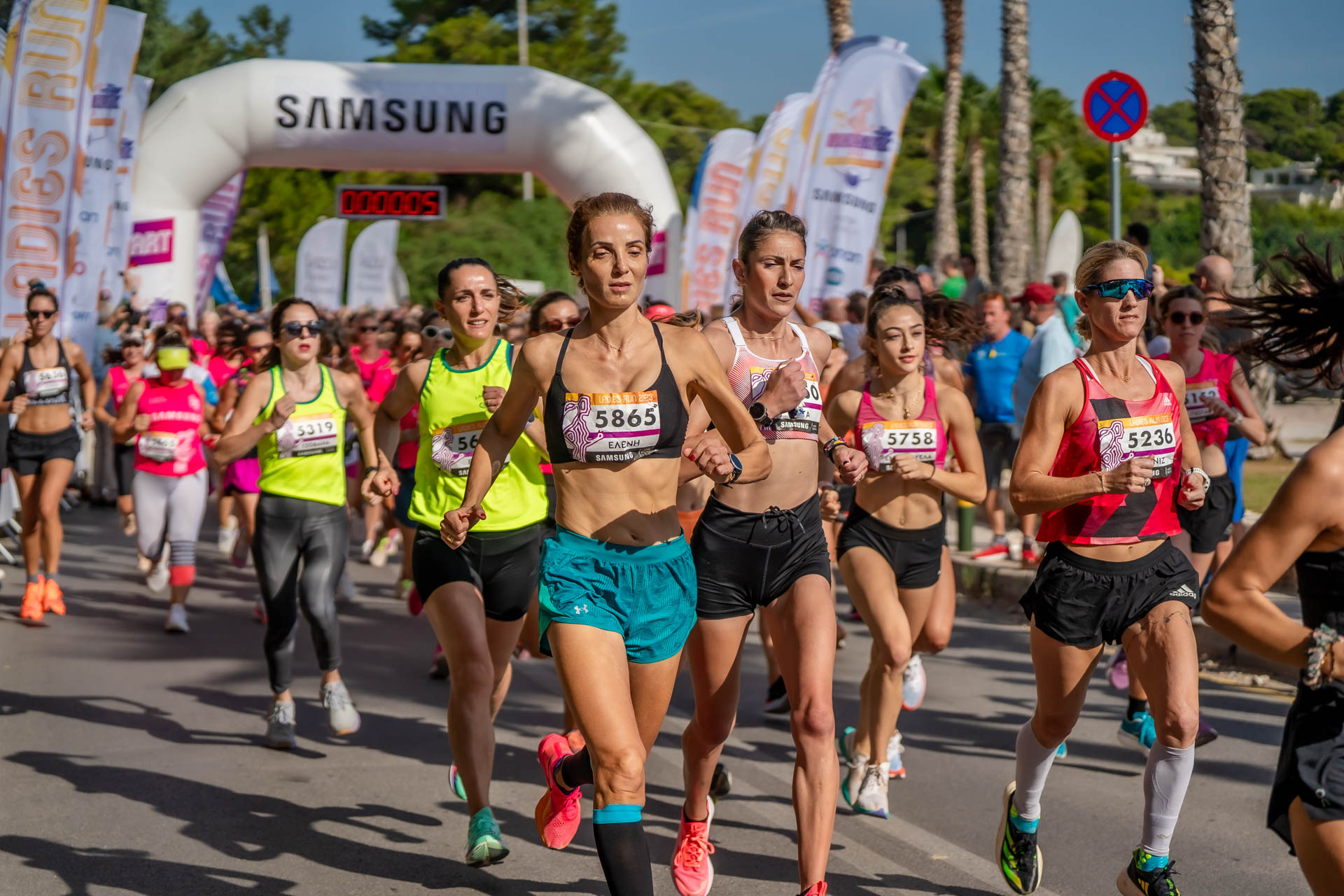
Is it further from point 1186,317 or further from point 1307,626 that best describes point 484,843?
point 1186,317

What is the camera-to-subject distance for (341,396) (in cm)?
701

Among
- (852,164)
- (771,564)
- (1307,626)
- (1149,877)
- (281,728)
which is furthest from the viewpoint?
(852,164)

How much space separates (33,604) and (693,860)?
6.71 meters

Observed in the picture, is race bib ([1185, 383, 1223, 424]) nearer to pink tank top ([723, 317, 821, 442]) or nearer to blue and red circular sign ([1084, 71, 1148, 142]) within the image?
pink tank top ([723, 317, 821, 442])

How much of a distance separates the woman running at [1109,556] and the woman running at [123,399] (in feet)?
28.9

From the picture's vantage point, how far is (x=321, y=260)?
1182 inches

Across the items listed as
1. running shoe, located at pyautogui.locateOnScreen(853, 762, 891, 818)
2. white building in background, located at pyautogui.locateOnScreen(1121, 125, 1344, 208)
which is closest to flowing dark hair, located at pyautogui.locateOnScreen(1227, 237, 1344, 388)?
running shoe, located at pyautogui.locateOnScreen(853, 762, 891, 818)

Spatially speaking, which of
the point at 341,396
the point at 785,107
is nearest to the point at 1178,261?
the point at 785,107

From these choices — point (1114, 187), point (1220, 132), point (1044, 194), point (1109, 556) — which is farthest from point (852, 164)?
point (1044, 194)

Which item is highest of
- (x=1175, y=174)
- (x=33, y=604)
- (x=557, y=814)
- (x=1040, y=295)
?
(x=1175, y=174)

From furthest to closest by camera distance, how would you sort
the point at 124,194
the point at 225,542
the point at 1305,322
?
the point at 124,194 < the point at 225,542 < the point at 1305,322

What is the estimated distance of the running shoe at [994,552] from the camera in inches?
448

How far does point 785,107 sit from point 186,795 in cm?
1289

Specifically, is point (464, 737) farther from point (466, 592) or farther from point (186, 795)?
point (186, 795)
